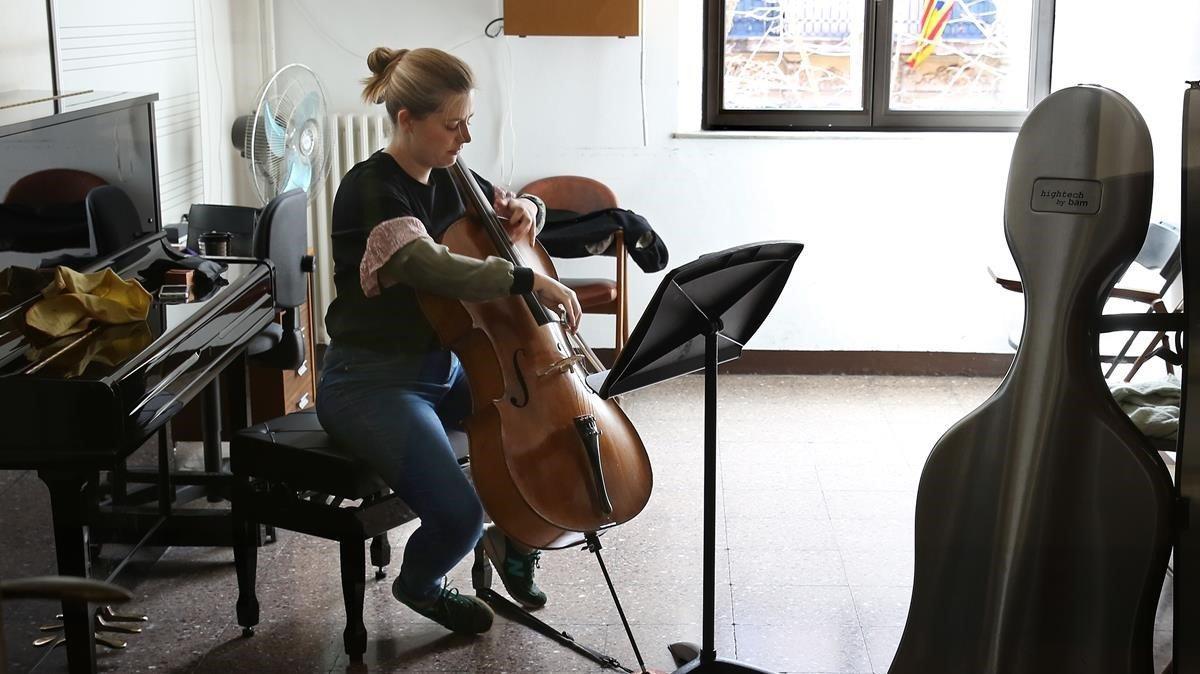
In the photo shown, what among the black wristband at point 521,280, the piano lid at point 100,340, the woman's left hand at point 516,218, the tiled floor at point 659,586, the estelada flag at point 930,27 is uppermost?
the estelada flag at point 930,27

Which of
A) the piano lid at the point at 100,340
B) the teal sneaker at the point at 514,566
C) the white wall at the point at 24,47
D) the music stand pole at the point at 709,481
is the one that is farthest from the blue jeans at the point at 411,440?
the white wall at the point at 24,47

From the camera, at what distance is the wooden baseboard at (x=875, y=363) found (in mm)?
4754

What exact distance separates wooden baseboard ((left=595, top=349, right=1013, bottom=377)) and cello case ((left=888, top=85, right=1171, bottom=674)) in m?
2.53

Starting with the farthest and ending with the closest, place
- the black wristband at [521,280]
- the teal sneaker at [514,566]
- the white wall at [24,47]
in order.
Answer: the white wall at [24,47]
the teal sneaker at [514,566]
the black wristband at [521,280]

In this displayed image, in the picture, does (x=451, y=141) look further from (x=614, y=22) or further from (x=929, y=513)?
(x=614, y=22)

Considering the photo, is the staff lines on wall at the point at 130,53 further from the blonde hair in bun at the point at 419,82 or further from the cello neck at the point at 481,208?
the cello neck at the point at 481,208

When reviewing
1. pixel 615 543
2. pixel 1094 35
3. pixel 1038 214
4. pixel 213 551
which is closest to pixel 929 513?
pixel 1038 214

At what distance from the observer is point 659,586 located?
297 cm

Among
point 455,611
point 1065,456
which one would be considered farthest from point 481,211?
point 1065,456

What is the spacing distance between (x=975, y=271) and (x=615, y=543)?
210 centimetres

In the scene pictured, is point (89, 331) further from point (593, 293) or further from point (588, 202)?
point (588, 202)

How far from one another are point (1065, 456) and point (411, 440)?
1185 mm

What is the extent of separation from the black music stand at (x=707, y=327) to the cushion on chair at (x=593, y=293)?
1.66 m

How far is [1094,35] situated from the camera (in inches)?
177
